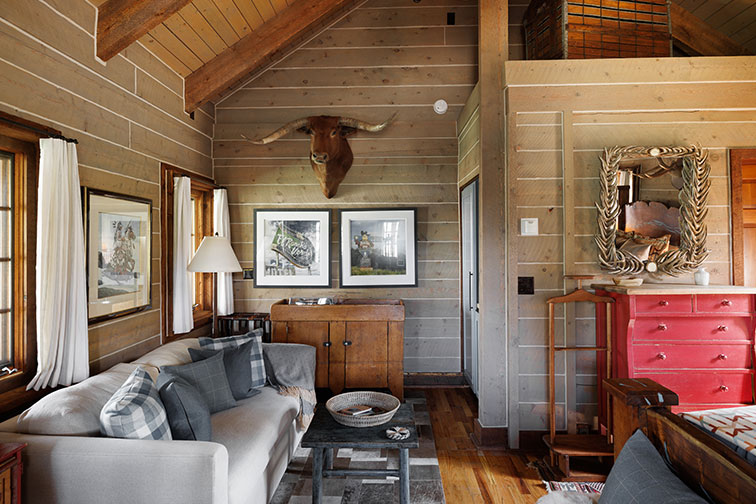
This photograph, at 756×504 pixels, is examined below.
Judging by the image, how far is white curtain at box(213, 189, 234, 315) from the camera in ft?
13.6

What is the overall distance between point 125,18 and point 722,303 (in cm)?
407

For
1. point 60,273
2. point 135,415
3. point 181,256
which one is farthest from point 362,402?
point 181,256

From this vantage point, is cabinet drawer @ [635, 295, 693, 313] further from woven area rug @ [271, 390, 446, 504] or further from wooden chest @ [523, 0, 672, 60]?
wooden chest @ [523, 0, 672, 60]

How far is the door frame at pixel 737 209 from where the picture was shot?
3031 millimetres

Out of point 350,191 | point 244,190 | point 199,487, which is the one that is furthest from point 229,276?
point 199,487

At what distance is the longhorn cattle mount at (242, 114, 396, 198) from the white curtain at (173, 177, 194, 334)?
817 mm

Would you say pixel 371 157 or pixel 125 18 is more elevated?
pixel 125 18

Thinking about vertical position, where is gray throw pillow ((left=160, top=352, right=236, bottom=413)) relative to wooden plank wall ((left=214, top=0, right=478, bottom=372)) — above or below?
below

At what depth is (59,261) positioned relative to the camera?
2.19 meters

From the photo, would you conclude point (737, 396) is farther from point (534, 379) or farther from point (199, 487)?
point (199, 487)

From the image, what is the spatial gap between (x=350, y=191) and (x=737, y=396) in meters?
3.47

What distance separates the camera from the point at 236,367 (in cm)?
281

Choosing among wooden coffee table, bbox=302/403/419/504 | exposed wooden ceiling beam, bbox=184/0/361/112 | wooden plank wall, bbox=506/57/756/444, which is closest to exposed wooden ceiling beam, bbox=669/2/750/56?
wooden plank wall, bbox=506/57/756/444

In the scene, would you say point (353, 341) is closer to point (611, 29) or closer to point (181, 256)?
point (181, 256)
